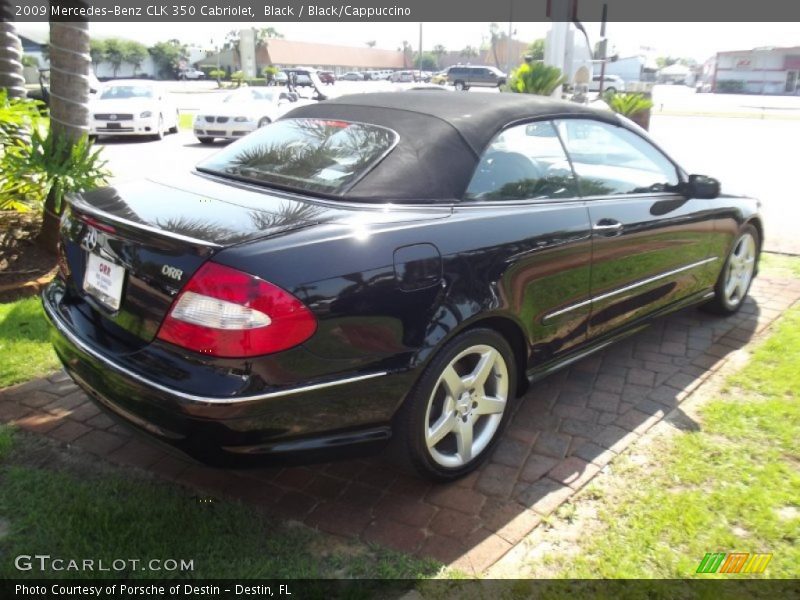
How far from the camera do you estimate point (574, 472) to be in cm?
300

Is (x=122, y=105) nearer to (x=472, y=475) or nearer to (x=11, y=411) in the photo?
(x=11, y=411)

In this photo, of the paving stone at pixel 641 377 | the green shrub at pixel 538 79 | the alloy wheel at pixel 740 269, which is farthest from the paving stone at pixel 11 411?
the green shrub at pixel 538 79

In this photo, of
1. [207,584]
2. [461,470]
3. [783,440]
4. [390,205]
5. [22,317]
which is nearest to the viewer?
[207,584]

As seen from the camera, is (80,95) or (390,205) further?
(80,95)

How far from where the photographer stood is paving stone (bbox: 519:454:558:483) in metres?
2.98

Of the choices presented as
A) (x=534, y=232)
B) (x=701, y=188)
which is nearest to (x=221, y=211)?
(x=534, y=232)

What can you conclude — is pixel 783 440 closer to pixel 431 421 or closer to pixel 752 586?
pixel 752 586

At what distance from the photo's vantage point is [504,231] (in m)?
2.91

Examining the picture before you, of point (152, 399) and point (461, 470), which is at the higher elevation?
point (152, 399)

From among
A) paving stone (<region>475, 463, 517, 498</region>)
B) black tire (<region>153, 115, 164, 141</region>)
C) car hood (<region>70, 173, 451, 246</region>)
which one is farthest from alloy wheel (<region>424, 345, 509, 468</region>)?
black tire (<region>153, 115, 164, 141</region>)

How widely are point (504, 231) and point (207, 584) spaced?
5.88ft

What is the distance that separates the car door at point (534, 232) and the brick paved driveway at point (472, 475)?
1.43 feet

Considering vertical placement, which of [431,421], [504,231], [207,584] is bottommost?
[207,584]

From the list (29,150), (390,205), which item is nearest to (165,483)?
(390,205)
